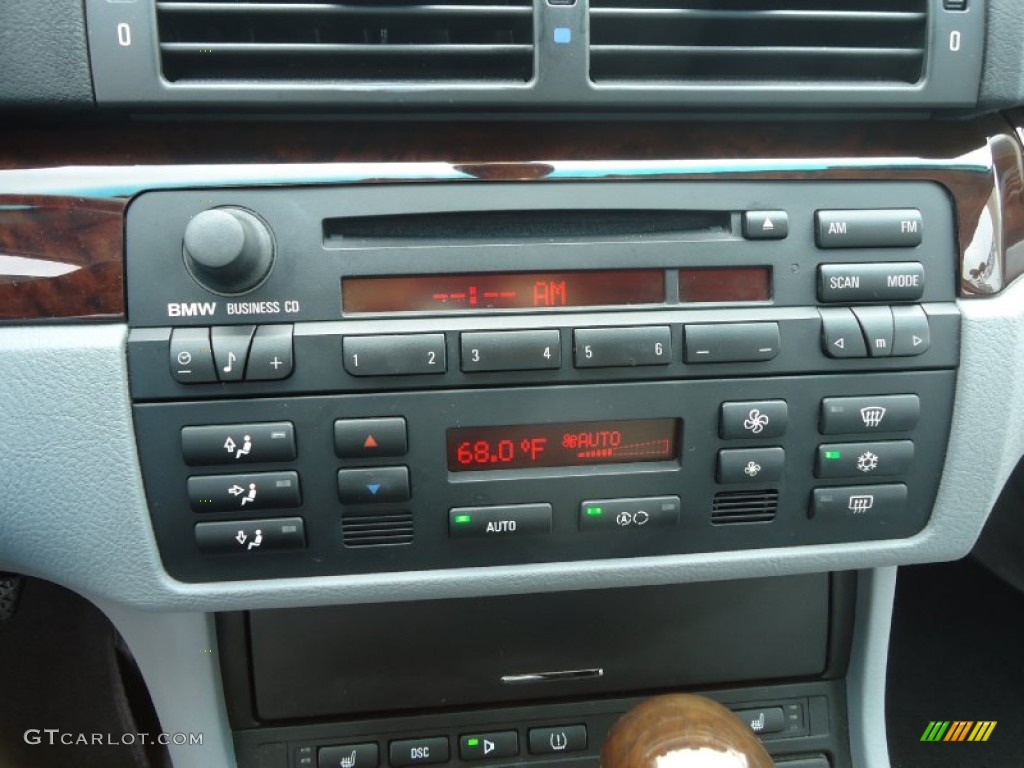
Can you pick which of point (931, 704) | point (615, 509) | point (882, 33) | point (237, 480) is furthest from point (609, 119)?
point (931, 704)

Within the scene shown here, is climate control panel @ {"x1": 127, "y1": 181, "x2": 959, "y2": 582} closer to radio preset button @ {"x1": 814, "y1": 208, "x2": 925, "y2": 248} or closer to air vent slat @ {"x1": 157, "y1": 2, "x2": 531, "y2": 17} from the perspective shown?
radio preset button @ {"x1": 814, "y1": 208, "x2": 925, "y2": 248}

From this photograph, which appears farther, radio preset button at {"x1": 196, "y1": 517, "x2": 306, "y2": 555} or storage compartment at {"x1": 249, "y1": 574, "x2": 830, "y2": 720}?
storage compartment at {"x1": 249, "y1": 574, "x2": 830, "y2": 720}

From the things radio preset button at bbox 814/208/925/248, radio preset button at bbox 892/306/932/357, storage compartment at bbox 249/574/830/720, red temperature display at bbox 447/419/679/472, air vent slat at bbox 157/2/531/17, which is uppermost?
air vent slat at bbox 157/2/531/17

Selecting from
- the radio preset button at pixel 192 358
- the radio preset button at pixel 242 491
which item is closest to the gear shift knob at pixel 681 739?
the radio preset button at pixel 242 491

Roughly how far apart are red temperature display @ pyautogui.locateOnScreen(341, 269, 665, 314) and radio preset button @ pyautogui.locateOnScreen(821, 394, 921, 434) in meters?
0.23

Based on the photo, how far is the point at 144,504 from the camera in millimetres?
806

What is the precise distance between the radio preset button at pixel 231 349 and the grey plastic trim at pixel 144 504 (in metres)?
0.10

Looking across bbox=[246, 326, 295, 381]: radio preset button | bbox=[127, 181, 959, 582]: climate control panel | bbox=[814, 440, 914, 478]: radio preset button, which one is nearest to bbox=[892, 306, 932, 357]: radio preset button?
bbox=[127, 181, 959, 582]: climate control panel

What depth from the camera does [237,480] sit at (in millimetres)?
796

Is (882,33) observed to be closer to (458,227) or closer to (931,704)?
(458,227)

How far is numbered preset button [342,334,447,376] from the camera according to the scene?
778 mm

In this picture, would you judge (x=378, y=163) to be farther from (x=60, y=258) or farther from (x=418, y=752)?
(x=418, y=752)

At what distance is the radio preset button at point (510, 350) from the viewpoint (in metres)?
0.79

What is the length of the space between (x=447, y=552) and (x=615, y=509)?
19cm
